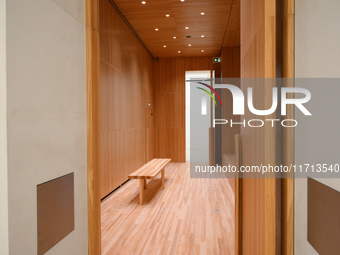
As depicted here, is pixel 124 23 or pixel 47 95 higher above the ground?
pixel 124 23

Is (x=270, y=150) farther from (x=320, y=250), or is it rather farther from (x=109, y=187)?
(x=109, y=187)

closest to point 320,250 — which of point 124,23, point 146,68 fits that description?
point 124,23

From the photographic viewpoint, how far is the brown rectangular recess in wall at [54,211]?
1024 millimetres

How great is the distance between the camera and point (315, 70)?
0.89 meters

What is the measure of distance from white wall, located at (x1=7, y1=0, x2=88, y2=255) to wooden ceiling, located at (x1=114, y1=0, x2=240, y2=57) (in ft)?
11.9

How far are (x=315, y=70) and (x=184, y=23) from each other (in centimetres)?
496

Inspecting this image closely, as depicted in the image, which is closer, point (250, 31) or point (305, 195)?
point (305, 195)

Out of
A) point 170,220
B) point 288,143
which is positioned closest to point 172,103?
point 170,220

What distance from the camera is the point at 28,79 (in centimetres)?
95

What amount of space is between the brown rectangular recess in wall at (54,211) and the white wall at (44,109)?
3 centimetres

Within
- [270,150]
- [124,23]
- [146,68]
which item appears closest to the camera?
[270,150]

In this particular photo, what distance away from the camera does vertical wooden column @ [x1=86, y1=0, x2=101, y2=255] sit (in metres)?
1.39

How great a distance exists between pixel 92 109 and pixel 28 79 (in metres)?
0.49

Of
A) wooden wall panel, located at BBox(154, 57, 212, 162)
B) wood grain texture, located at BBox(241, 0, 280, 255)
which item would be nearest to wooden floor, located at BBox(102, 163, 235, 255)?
wood grain texture, located at BBox(241, 0, 280, 255)
